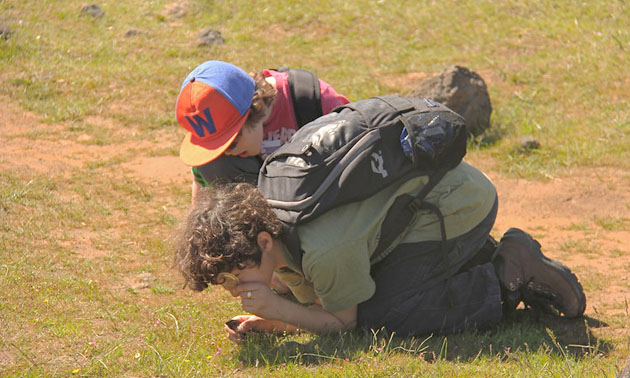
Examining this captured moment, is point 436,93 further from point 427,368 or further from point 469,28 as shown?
point 427,368

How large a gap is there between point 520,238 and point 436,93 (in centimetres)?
379

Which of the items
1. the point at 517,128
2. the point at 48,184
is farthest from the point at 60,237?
the point at 517,128

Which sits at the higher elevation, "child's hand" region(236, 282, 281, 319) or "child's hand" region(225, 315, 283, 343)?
"child's hand" region(236, 282, 281, 319)

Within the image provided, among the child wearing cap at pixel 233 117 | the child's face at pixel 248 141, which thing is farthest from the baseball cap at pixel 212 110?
the child's face at pixel 248 141

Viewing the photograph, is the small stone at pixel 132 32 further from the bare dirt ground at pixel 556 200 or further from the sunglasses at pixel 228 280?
the sunglasses at pixel 228 280

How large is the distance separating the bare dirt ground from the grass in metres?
0.05

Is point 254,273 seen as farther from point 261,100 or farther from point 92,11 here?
point 92,11

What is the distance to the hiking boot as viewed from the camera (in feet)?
12.6

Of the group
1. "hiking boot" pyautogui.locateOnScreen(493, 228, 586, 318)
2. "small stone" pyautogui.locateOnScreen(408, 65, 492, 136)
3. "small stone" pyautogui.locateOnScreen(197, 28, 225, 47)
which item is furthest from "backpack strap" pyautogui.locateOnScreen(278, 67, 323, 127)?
"small stone" pyautogui.locateOnScreen(197, 28, 225, 47)

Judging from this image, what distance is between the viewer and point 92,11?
11.3 m

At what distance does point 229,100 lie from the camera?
387 cm

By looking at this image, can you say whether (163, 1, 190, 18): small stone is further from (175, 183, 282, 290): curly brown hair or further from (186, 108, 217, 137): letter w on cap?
(175, 183, 282, 290): curly brown hair

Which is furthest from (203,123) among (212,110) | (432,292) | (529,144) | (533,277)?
(529,144)

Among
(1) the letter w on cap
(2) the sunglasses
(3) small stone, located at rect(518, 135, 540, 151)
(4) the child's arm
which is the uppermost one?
(1) the letter w on cap
